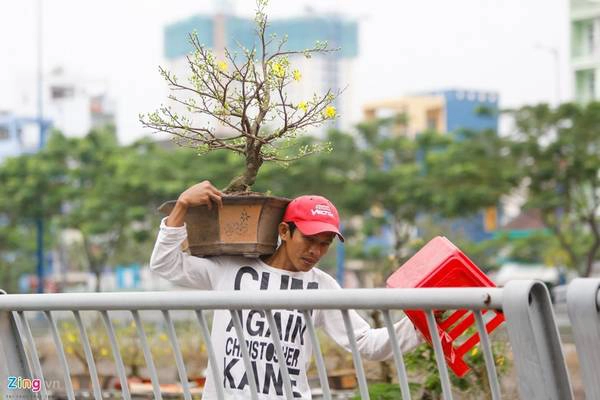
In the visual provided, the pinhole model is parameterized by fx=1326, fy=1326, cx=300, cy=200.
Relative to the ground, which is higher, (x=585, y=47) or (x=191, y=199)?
(x=585, y=47)

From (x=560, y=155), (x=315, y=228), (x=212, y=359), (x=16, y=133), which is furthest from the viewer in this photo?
(x=16, y=133)

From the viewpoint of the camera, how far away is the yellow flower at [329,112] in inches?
184

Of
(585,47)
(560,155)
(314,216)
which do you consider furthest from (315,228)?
(585,47)

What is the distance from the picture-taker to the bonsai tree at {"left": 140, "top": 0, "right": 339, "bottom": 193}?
4715 millimetres

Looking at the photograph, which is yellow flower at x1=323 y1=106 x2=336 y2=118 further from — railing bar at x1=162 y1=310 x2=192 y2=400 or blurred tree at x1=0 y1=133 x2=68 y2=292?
blurred tree at x1=0 y1=133 x2=68 y2=292

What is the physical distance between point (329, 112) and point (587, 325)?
2.08 metres

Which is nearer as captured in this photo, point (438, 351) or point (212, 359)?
point (438, 351)

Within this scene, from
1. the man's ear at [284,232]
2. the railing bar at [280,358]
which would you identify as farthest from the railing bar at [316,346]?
the man's ear at [284,232]

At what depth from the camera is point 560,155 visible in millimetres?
35188

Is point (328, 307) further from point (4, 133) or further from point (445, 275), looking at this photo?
point (4, 133)

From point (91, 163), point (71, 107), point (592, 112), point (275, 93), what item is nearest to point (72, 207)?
point (91, 163)

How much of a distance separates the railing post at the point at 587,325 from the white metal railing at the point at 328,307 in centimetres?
6

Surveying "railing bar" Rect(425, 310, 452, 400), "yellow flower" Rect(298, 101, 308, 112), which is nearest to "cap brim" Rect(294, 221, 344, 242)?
"yellow flower" Rect(298, 101, 308, 112)

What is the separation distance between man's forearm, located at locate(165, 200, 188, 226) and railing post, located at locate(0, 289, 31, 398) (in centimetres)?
59
